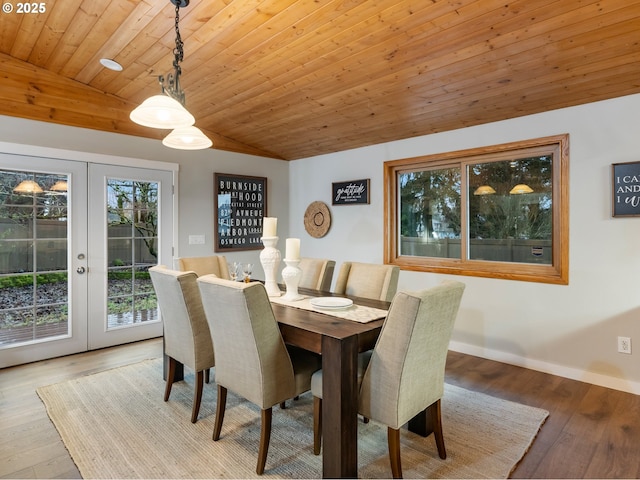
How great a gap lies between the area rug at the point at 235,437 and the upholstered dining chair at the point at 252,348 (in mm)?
268

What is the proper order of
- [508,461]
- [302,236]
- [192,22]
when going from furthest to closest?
[302,236], [192,22], [508,461]

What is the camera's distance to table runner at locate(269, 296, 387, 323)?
205 centimetres

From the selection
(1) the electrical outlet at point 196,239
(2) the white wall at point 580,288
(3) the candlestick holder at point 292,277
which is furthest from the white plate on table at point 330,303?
(1) the electrical outlet at point 196,239

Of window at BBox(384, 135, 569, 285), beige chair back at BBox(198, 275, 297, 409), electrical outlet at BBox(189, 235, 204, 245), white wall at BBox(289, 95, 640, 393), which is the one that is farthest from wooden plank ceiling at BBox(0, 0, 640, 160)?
beige chair back at BBox(198, 275, 297, 409)

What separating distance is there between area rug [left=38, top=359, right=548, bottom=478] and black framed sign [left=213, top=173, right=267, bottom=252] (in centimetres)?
218

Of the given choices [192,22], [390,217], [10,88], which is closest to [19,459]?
[192,22]

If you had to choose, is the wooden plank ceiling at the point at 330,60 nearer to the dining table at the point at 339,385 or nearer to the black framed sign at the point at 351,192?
the black framed sign at the point at 351,192

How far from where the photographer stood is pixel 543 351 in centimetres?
316

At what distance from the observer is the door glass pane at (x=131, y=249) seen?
379cm

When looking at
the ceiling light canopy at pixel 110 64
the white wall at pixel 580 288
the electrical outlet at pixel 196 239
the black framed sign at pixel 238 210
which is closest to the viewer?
the white wall at pixel 580 288

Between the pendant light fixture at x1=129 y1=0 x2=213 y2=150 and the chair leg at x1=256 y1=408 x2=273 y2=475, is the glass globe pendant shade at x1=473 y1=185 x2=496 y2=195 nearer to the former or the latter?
the pendant light fixture at x1=129 y1=0 x2=213 y2=150

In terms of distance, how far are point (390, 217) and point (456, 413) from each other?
2.28 metres

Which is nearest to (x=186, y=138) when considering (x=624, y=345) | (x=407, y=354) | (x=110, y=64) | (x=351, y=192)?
(x=110, y=64)

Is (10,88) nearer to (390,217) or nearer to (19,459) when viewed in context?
(19,459)
